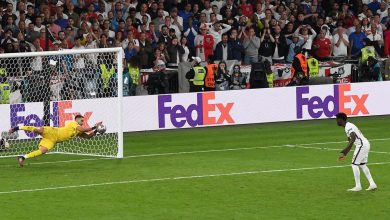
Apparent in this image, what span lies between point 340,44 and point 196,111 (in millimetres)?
9457

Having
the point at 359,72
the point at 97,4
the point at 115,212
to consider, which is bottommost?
the point at 115,212

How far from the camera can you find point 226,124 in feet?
108

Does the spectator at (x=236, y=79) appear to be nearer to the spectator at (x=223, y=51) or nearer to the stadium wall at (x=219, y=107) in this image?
the spectator at (x=223, y=51)

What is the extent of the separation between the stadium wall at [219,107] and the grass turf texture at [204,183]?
23.4 inches

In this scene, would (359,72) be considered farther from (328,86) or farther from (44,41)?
(44,41)

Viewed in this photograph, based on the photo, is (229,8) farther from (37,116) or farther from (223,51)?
(37,116)

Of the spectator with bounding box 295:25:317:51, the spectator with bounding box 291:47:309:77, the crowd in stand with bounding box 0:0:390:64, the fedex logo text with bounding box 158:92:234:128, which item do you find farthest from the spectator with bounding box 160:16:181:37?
the fedex logo text with bounding box 158:92:234:128

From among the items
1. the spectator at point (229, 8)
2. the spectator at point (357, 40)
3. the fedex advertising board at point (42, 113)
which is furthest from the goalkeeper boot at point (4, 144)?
the spectator at point (357, 40)

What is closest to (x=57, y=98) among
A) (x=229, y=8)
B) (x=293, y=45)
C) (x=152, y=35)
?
(x=152, y=35)

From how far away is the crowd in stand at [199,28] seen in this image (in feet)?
113

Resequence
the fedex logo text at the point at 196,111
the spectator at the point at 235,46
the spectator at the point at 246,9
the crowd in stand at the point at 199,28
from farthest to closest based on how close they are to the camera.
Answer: the spectator at the point at 246,9 < the spectator at the point at 235,46 < the crowd in stand at the point at 199,28 < the fedex logo text at the point at 196,111

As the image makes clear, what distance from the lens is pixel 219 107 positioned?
32469mm

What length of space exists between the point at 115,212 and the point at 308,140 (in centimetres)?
1242

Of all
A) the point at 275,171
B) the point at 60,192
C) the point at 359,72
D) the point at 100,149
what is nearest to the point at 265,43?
the point at 359,72
